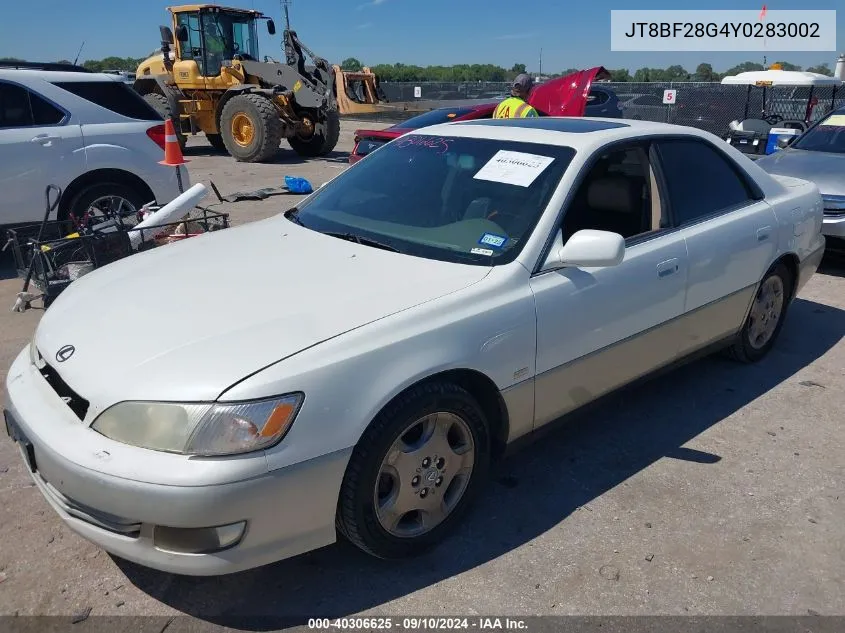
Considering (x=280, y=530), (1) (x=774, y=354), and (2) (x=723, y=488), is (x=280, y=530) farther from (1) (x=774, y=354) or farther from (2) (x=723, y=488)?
(1) (x=774, y=354)

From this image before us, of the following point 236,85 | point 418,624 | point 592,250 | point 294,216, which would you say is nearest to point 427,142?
point 294,216

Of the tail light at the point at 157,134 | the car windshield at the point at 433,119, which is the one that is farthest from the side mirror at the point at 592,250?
the car windshield at the point at 433,119

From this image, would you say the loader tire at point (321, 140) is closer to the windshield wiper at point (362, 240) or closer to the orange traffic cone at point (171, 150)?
the orange traffic cone at point (171, 150)

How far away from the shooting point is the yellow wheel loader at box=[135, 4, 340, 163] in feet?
48.7

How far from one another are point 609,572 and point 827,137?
6988mm

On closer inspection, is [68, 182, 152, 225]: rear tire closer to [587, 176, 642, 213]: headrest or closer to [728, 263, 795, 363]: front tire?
[587, 176, 642, 213]: headrest

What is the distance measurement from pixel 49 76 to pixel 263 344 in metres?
5.70

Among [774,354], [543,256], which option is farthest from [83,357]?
[774,354]

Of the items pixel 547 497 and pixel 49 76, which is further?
pixel 49 76

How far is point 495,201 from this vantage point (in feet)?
10.4

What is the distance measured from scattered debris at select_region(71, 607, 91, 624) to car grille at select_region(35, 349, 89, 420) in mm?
691

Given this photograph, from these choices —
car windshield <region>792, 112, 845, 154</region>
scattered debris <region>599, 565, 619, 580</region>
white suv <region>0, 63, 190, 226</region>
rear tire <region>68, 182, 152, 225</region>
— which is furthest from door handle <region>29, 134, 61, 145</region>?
car windshield <region>792, 112, 845, 154</region>

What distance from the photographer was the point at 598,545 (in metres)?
2.82

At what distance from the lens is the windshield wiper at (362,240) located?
3064 millimetres
